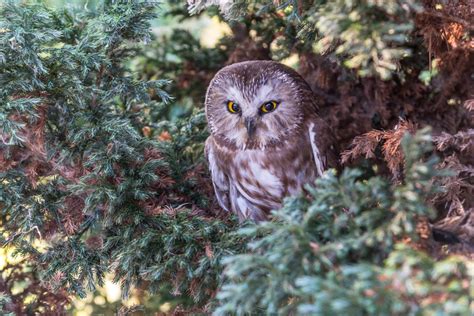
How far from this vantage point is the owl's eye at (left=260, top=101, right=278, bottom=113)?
2393 millimetres

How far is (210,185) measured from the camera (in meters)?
2.53

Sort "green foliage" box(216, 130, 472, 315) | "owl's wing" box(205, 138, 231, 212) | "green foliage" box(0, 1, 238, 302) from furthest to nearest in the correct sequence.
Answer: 1. "owl's wing" box(205, 138, 231, 212)
2. "green foliage" box(0, 1, 238, 302)
3. "green foliage" box(216, 130, 472, 315)

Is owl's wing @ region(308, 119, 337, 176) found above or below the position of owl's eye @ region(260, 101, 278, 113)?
below

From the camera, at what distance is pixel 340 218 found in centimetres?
135

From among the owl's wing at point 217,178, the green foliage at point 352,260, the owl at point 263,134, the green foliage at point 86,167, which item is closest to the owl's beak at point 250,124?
the owl at point 263,134

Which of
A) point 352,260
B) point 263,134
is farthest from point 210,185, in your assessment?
point 352,260

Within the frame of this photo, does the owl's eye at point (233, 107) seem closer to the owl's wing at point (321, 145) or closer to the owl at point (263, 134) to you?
the owl at point (263, 134)

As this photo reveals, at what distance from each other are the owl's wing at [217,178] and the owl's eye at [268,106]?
320 mm

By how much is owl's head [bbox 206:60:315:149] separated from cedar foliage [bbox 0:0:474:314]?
219mm

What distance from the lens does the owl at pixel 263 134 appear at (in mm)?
2379

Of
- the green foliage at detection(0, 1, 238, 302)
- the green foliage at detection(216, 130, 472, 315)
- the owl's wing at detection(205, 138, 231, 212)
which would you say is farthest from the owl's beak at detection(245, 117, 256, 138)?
the green foliage at detection(216, 130, 472, 315)

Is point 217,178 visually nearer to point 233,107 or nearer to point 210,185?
point 210,185

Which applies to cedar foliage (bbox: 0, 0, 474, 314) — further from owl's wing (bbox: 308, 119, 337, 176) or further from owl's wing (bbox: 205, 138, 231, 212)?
owl's wing (bbox: 308, 119, 337, 176)

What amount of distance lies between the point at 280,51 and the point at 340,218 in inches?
54.9
